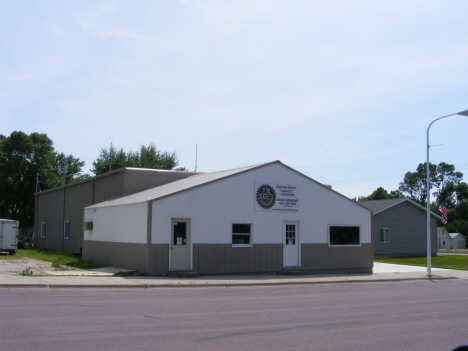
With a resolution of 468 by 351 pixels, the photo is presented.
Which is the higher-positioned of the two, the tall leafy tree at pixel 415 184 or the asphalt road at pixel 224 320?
the tall leafy tree at pixel 415 184

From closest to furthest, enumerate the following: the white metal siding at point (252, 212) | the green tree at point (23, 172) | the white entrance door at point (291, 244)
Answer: the white metal siding at point (252, 212) → the white entrance door at point (291, 244) → the green tree at point (23, 172)

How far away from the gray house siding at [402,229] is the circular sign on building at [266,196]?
2266cm

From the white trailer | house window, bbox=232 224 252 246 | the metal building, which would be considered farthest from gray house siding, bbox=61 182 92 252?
house window, bbox=232 224 252 246

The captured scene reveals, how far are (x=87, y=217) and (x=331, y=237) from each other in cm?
1336

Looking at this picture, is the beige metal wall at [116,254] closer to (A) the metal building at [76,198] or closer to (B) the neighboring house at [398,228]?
(A) the metal building at [76,198]

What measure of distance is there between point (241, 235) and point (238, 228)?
A: 37 cm

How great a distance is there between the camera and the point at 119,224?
2253 cm

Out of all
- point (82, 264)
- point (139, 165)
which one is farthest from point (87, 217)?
point (139, 165)

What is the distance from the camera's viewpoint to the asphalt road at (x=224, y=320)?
807cm

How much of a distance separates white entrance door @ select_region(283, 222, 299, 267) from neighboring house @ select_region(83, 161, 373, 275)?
0.05 m

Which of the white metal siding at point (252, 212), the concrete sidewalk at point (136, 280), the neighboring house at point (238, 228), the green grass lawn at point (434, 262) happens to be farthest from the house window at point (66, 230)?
the green grass lawn at point (434, 262)

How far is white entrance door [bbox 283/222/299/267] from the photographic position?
75.8 feet

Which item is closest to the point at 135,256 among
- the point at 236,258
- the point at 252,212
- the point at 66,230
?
the point at 236,258

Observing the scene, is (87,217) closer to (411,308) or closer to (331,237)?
(331,237)
